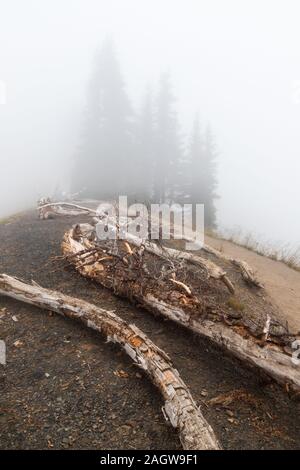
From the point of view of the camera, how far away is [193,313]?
624cm

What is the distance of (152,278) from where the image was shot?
711 cm

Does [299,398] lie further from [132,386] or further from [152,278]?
[152,278]

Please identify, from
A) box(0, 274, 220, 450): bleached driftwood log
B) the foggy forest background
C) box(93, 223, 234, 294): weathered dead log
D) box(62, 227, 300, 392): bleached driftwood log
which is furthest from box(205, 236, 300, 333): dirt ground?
the foggy forest background

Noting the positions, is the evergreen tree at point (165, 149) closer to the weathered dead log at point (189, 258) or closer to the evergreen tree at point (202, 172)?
the evergreen tree at point (202, 172)

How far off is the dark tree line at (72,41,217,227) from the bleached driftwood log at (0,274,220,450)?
90.5 ft

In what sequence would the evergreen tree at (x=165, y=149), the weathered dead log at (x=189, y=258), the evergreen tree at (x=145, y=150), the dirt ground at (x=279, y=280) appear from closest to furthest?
the weathered dead log at (x=189, y=258), the dirt ground at (x=279, y=280), the evergreen tree at (x=165, y=149), the evergreen tree at (x=145, y=150)

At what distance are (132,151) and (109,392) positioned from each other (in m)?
33.1

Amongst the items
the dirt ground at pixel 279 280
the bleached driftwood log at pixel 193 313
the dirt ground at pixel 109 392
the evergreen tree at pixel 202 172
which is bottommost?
the dirt ground at pixel 279 280

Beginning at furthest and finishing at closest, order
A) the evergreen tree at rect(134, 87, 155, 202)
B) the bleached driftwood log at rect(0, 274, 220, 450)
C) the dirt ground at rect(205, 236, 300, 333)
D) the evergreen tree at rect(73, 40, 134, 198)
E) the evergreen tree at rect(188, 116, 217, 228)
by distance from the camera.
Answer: the evergreen tree at rect(134, 87, 155, 202) → the evergreen tree at rect(73, 40, 134, 198) → the evergreen tree at rect(188, 116, 217, 228) → the dirt ground at rect(205, 236, 300, 333) → the bleached driftwood log at rect(0, 274, 220, 450)

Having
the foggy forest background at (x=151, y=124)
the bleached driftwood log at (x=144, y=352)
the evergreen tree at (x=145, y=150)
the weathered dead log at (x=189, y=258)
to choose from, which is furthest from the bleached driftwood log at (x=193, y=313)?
the evergreen tree at (x=145, y=150)

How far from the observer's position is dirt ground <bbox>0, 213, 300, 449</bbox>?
4478mm

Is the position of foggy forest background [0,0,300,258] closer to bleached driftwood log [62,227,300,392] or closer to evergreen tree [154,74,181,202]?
evergreen tree [154,74,181,202]

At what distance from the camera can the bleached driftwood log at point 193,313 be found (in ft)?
17.0

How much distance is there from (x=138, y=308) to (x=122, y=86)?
110ft
